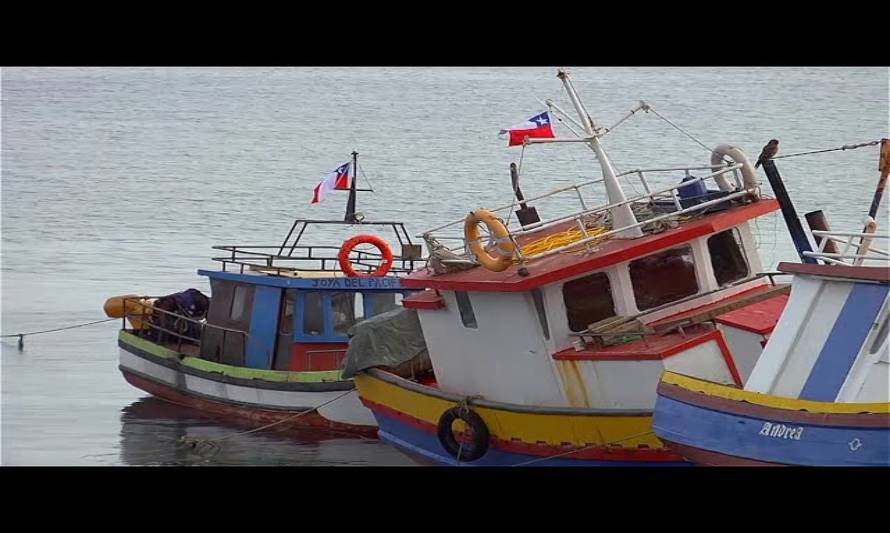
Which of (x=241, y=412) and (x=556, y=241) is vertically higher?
(x=556, y=241)

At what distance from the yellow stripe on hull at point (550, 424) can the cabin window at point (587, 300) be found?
1.07m

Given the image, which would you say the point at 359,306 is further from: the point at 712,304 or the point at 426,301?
the point at 712,304

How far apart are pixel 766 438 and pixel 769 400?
1.06 ft

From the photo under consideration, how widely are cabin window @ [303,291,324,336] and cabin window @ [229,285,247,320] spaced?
1159 mm

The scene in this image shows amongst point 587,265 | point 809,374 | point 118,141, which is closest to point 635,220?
point 587,265

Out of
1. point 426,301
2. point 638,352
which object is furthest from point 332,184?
point 638,352

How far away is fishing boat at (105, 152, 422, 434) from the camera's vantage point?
69.8ft

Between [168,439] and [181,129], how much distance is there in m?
43.2

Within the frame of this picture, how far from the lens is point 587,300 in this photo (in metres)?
16.9

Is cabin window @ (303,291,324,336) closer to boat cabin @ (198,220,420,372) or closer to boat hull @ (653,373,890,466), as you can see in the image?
boat cabin @ (198,220,420,372)

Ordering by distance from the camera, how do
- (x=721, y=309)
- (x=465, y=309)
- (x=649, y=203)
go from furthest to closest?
(x=649, y=203) < (x=465, y=309) < (x=721, y=309)

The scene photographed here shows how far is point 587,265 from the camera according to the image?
16.5 meters

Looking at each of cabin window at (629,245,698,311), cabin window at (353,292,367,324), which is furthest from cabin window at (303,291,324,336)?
cabin window at (629,245,698,311)

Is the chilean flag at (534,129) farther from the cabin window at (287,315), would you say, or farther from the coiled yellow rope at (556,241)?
the cabin window at (287,315)
